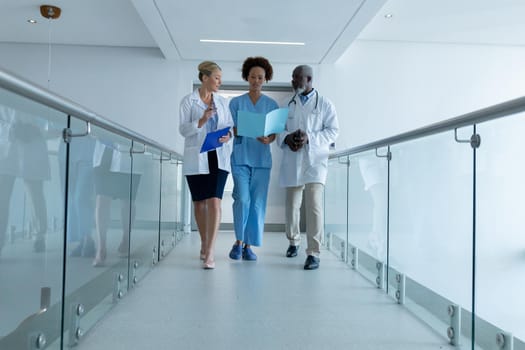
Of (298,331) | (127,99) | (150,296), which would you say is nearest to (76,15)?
(127,99)

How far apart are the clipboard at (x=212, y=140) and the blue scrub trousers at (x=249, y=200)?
0.60 m

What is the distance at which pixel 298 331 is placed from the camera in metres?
2.21

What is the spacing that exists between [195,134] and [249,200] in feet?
2.69

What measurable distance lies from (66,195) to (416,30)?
18.9 ft

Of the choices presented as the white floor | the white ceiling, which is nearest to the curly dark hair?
the white ceiling

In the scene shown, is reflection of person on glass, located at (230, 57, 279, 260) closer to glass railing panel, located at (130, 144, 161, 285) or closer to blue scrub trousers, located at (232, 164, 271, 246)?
blue scrub trousers, located at (232, 164, 271, 246)

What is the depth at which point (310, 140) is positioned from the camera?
3.80 m

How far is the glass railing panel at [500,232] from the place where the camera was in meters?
1.69

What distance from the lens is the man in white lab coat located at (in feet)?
12.2

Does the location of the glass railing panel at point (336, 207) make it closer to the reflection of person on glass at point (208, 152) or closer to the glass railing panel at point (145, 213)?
the reflection of person on glass at point (208, 152)

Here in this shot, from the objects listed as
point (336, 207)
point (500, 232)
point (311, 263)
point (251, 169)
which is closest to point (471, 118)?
point (500, 232)

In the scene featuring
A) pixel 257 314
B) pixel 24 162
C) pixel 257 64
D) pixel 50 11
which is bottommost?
pixel 257 314

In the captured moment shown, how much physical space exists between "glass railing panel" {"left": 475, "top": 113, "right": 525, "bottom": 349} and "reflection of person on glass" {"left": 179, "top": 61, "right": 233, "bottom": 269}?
2.07m

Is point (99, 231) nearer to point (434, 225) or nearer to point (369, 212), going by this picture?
point (434, 225)
